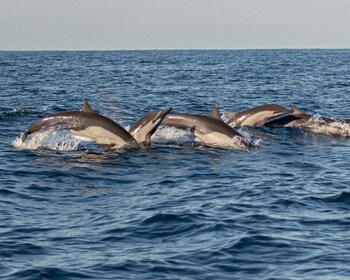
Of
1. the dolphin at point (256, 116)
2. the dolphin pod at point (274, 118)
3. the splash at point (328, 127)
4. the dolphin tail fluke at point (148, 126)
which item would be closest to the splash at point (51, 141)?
the dolphin tail fluke at point (148, 126)

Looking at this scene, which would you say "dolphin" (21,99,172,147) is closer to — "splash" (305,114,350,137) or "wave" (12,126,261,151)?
"wave" (12,126,261,151)

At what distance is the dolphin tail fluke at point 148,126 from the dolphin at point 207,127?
1.05 meters

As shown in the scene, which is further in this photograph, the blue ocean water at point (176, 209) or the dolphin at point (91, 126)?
the dolphin at point (91, 126)

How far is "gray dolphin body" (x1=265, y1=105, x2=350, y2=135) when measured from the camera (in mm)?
27141

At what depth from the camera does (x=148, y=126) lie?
2270 cm

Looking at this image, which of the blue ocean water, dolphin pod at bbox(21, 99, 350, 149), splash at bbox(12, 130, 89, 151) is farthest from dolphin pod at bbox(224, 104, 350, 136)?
splash at bbox(12, 130, 89, 151)

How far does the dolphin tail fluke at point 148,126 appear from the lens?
22484 mm

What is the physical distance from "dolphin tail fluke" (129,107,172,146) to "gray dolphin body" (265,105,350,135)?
743cm

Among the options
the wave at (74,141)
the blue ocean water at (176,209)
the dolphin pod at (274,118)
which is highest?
the dolphin pod at (274,118)

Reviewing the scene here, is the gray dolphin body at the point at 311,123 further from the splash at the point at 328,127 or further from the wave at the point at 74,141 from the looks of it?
the wave at the point at 74,141

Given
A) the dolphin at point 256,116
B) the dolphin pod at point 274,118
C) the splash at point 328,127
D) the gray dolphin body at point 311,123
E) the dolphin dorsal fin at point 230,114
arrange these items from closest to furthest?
the splash at point 328,127 → the gray dolphin body at point 311,123 → the dolphin pod at point 274,118 → the dolphin at point 256,116 → the dolphin dorsal fin at point 230,114

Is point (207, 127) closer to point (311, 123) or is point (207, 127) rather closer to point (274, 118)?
point (311, 123)

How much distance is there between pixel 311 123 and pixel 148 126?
26.3 feet

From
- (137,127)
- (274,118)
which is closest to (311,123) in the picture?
(274,118)
